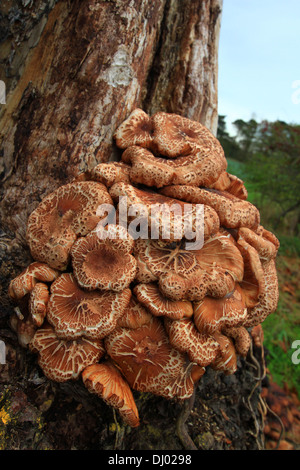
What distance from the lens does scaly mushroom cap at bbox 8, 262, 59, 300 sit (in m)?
2.18

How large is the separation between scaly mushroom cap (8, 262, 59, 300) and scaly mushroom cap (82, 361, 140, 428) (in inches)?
28.0

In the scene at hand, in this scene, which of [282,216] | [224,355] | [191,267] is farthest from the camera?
[282,216]

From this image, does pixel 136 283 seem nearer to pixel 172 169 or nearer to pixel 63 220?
pixel 63 220

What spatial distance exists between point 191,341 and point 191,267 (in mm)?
542

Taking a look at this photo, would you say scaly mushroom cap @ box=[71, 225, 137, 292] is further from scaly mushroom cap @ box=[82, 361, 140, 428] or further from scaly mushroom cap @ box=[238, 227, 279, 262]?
scaly mushroom cap @ box=[238, 227, 279, 262]

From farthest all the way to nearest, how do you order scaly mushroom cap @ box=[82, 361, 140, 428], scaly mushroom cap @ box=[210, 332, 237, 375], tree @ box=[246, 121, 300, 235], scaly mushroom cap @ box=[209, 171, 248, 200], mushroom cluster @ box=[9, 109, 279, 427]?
tree @ box=[246, 121, 300, 235] → scaly mushroom cap @ box=[209, 171, 248, 200] → scaly mushroom cap @ box=[210, 332, 237, 375] → mushroom cluster @ box=[9, 109, 279, 427] → scaly mushroom cap @ box=[82, 361, 140, 428]

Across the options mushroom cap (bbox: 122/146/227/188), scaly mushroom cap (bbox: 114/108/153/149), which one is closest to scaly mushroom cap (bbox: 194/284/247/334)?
mushroom cap (bbox: 122/146/227/188)

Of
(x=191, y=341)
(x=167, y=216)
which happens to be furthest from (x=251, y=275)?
(x=167, y=216)

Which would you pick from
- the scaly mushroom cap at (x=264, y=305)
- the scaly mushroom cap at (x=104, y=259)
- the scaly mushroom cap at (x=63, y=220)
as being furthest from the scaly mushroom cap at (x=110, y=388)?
the scaly mushroom cap at (x=264, y=305)

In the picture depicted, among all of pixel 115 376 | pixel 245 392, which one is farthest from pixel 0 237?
pixel 245 392

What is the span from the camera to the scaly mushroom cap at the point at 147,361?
87.2 inches

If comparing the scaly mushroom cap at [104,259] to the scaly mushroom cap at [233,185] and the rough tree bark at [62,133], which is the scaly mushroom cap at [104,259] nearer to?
the rough tree bark at [62,133]

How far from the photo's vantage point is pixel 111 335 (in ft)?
7.36

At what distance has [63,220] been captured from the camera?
242 centimetres
